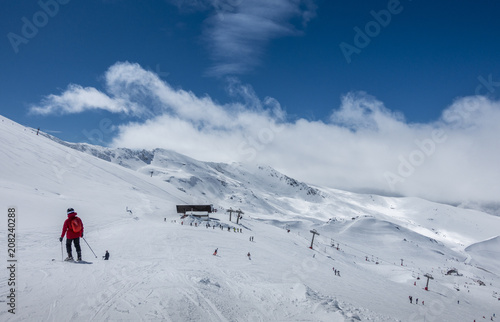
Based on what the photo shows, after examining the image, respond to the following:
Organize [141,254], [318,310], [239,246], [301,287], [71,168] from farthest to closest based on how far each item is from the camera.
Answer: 1. [71,168]
2. [239,246]
3. [141,254]
4. [301,287]
5. [318,310]

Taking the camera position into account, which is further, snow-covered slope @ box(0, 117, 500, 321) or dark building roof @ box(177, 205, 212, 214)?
dark building roof @ box(177, 205, 212, 214)

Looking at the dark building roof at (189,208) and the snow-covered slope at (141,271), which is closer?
the snow-covered slope at (141,271)

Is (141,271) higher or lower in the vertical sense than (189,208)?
higher

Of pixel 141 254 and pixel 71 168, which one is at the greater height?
pixel 71 168

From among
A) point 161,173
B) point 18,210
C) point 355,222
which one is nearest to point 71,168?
point 18,210

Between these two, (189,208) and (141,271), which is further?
(189,208)

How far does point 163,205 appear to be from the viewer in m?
51.4

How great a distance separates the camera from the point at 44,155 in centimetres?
4672

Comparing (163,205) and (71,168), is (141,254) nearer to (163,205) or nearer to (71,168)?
(163,205)

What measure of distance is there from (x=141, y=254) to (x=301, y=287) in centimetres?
1126

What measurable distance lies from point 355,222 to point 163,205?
91.6m

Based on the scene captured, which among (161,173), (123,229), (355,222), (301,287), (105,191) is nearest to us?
(301,287)

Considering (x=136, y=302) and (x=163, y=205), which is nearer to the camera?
(x=136, y=302)

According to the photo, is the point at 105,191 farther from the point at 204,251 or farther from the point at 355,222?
the point at 355,222
